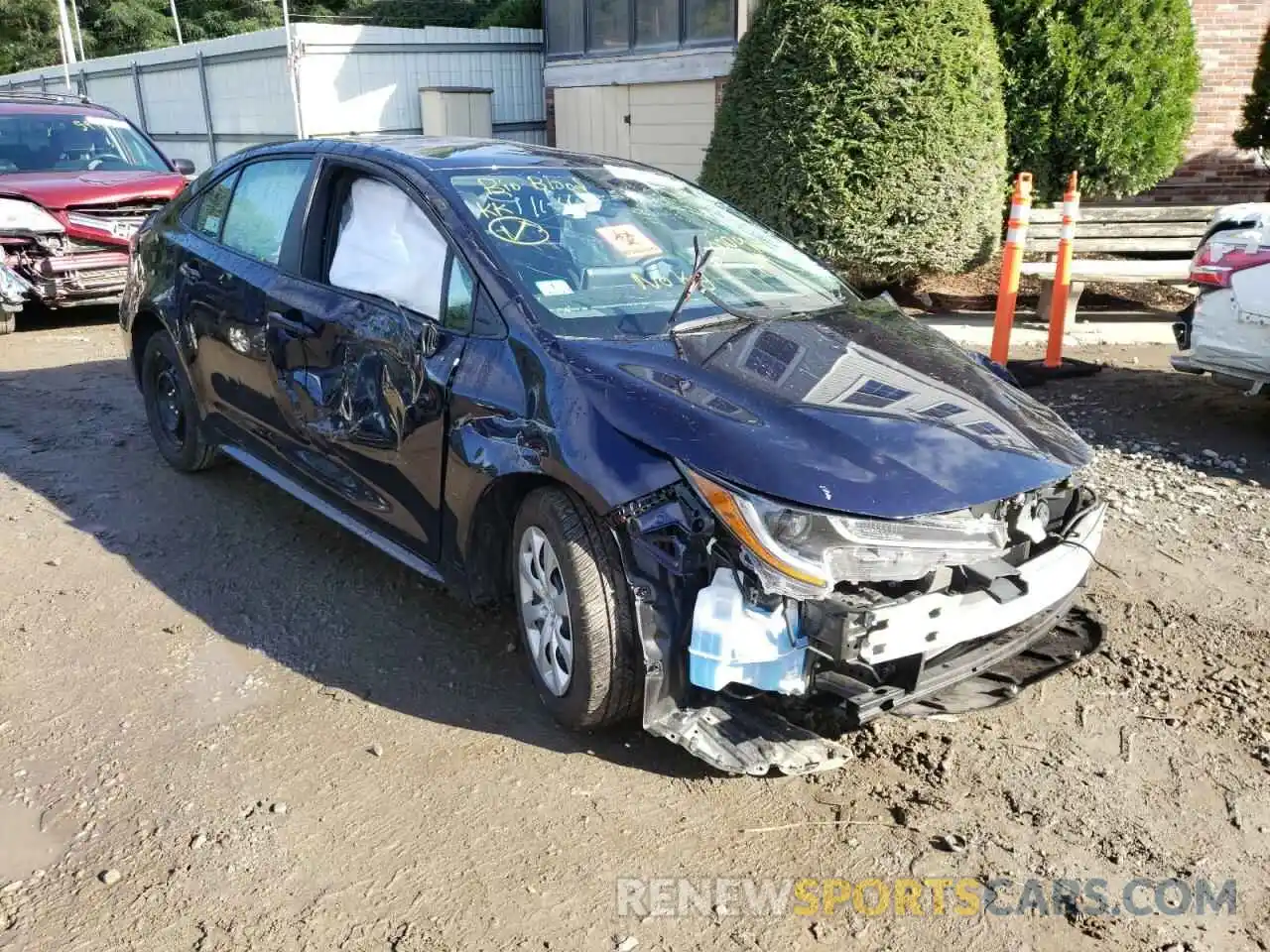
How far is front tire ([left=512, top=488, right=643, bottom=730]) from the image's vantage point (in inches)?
121

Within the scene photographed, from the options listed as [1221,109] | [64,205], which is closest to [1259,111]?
[1221,109]

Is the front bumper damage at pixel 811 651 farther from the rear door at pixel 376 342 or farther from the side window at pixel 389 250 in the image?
the side window at pixel 389 250

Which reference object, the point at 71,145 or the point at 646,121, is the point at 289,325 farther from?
the point at 646,121

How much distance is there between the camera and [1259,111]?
1055 cm

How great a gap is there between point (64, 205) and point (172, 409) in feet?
14.0

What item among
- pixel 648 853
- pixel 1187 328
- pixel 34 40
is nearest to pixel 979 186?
pixel 1187 328

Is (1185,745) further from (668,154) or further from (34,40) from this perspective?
(34,40)

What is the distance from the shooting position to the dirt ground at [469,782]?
2.68 m

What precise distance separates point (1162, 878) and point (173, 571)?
145 inches

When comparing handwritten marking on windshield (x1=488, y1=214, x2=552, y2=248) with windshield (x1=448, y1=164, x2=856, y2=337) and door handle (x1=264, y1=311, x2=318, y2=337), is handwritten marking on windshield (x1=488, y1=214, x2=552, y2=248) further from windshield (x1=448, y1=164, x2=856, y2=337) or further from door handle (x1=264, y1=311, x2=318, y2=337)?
door handle (x1=264, y1=311, x2=318, y2=337)

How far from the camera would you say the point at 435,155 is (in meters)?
4.14

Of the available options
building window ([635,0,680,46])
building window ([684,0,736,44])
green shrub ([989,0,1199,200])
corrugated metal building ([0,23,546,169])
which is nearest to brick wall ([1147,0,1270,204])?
green shrub ([989,0,1199,200])

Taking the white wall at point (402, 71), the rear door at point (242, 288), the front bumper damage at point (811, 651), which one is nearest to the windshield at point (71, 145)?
the white wall at point (402, 71)

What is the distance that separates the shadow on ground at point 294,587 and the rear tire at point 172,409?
126 mm
